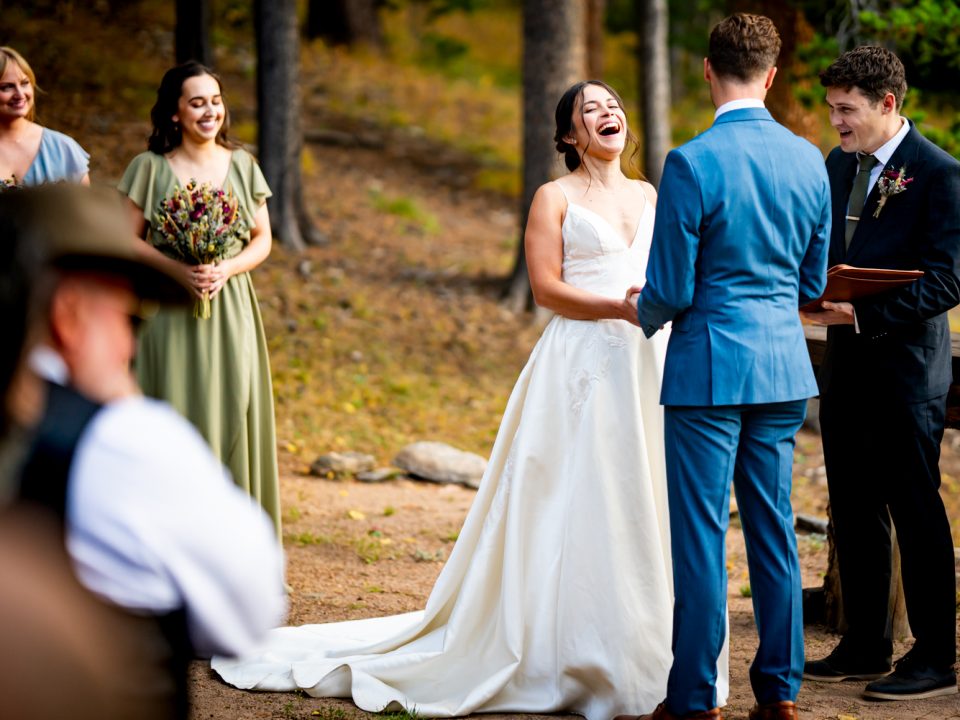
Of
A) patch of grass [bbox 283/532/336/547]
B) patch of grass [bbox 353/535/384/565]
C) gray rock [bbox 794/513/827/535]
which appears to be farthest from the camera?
gray rock [bbox 794/513/827/535]

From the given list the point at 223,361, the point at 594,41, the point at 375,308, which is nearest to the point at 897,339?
the point at 223,361

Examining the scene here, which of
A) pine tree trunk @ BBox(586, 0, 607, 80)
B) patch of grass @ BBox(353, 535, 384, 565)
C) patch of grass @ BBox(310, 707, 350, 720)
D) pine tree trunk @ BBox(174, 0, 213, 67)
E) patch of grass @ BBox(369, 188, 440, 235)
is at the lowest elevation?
patch of grass @ BBox(310, 707, 350, 720)

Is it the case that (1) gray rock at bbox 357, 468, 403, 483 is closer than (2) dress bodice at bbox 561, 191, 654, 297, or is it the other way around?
(2) dress bodice at bbox 561, 191, 654, 297

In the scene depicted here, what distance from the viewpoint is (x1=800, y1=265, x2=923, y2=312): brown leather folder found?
4.25 meters

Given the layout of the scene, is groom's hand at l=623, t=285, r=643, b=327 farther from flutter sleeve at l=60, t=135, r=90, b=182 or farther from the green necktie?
flutter sleeve at l=60, t=135, r=90, b=182

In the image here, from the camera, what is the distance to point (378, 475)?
8.43m

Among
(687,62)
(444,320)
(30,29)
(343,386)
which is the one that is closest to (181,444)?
(343,386)

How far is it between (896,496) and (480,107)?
50.6 ft

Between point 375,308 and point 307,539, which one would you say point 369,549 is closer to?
point 307,539

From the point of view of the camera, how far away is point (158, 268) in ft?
7.24

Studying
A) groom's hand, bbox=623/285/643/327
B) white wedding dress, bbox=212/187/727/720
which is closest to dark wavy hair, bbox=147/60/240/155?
white wedding dress, bbox=212/187/727/720

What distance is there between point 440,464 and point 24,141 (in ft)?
→ 13.6

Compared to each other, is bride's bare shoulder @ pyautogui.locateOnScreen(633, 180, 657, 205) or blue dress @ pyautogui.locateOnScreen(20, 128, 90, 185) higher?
blue dress @ pyautogui.locateOnScreen(20, 128, 90, 185)

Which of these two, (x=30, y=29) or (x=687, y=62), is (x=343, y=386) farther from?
(x=687, y=62)
